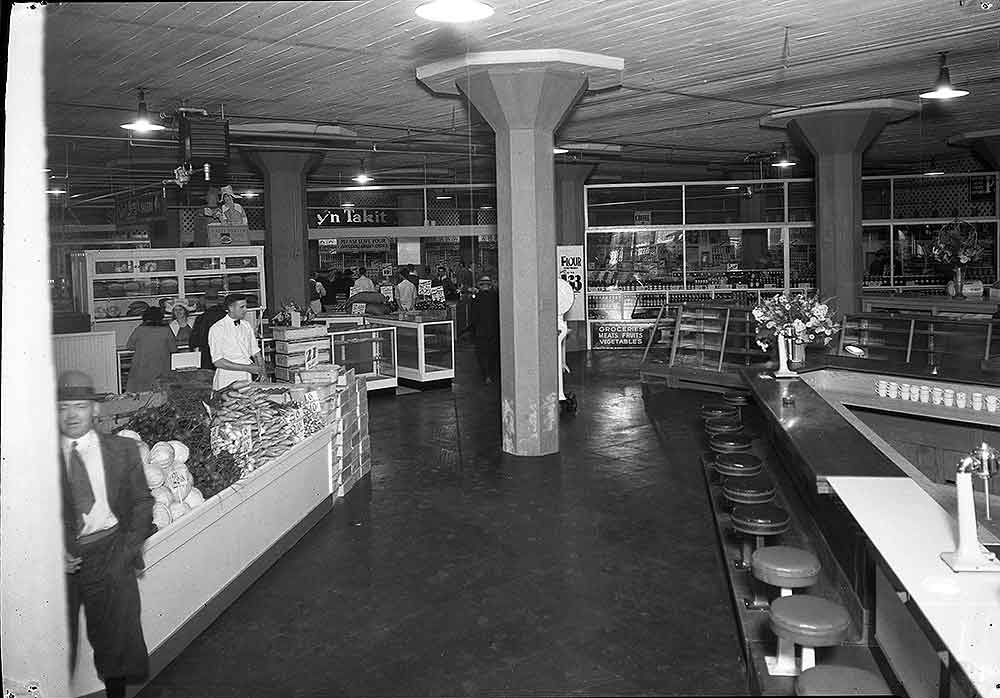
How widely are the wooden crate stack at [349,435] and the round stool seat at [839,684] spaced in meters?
4.91

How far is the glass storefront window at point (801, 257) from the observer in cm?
1667

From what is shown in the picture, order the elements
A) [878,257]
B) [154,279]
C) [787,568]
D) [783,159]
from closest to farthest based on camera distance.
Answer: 1. [787,568]
2. [154,279]
3. [783,159]
4. [878,257]

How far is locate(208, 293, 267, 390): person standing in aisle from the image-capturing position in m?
8.42

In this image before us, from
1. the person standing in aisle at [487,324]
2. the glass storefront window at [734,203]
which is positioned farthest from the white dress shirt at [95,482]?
the glass storefront window at [734,203]

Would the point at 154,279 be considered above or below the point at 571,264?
below

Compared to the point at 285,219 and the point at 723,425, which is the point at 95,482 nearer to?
the point at 723,425

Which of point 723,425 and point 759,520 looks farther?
point 723,425

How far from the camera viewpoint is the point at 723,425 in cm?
781

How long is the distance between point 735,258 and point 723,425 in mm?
9667

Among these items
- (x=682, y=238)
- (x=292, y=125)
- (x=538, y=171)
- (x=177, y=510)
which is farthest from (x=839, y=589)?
(x=682, y=238)

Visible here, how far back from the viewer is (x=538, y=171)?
8625 millimetres

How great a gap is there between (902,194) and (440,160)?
9552mm

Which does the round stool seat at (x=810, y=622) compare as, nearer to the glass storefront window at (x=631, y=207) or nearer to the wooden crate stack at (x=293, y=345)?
the wooden crate stack at (x=293, y=345)

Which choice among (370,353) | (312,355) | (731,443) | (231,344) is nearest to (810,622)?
(731,443)
